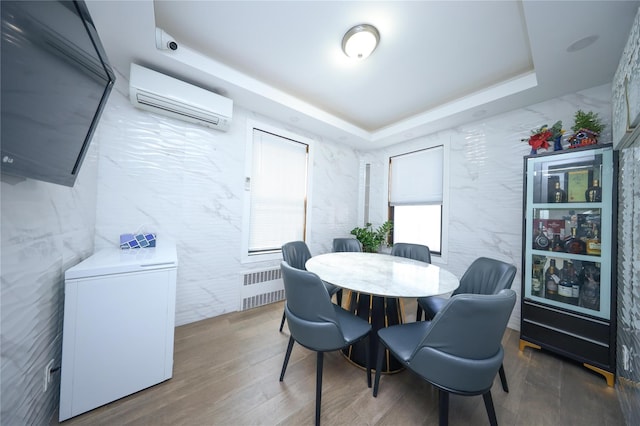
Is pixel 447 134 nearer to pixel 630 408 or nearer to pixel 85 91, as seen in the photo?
pixel 630 408

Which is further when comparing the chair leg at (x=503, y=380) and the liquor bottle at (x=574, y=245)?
the liquor bottle at (x=574, y=245)

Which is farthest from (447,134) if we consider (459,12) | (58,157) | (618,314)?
(58,157)

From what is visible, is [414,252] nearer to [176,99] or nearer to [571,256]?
[571,256]

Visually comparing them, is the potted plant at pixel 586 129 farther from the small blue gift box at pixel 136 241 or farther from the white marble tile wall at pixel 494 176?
the small blue gift box at pixel 136 241

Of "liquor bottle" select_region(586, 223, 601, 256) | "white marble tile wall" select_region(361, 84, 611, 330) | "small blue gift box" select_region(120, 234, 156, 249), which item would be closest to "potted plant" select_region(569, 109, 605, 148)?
"white marble tile wall" select_region(361, 84, 611, 330)

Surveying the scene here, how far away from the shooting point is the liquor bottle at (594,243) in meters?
1.74

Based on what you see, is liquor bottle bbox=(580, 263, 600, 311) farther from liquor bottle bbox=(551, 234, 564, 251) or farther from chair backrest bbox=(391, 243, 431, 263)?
chair backrest bbox=(391, 243, 431, 263)

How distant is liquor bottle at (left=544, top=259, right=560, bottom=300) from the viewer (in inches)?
76.9

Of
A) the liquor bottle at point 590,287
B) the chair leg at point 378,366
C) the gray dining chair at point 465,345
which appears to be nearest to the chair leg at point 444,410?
the gray dining chair at point 465,345

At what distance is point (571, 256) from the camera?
1.85 metres

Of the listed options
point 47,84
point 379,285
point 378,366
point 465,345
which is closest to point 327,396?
point 378,366

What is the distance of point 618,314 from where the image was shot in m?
1.56

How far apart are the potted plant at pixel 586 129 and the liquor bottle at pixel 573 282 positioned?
43.6 inches

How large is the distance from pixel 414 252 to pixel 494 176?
4.50 ft
